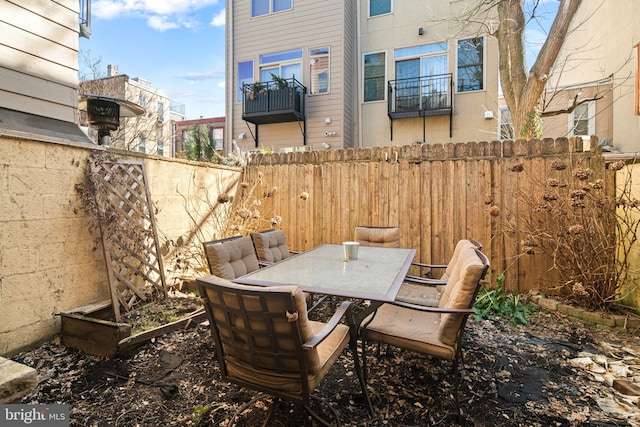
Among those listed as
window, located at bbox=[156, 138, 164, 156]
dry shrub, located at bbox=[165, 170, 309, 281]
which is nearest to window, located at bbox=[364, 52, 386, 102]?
dry shrub, located at bbox=[165, 170, 309, 281]

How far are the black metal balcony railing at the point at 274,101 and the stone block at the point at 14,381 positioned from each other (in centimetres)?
718

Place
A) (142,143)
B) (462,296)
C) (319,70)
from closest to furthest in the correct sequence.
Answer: (462,296)
(319,70)
(142,143)

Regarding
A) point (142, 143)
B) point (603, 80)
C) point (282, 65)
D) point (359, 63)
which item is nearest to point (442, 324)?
point (603, 80)

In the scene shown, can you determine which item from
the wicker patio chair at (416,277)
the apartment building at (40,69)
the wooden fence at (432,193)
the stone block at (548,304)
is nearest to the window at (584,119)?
the wooden fence at (432,193)

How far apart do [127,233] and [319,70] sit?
21.5ft

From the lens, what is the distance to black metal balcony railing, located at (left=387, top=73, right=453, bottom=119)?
7648 mm

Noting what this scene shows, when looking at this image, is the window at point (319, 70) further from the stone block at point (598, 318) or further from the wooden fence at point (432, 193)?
the stone block at point (598, 318)

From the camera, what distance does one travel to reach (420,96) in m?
7.83

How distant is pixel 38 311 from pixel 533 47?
788 cm

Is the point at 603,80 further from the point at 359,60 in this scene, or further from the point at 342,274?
the point at 342,274

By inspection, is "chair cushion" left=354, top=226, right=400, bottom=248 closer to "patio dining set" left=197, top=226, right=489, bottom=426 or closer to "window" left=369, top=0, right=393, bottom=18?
"patio dining set" left=197, top=226, right=489, bottom=426

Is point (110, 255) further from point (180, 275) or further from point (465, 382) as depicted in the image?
point (465, 382)

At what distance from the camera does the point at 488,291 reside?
3.91m

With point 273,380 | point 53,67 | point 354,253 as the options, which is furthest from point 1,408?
point 53,67
